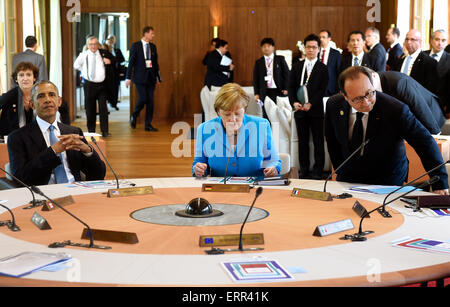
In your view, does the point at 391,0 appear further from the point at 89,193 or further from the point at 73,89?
the point at 89,193

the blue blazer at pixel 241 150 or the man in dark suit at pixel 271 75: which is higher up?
the man in dark suit at pixel 271 75

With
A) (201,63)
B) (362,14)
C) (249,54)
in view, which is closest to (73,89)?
(201,63)

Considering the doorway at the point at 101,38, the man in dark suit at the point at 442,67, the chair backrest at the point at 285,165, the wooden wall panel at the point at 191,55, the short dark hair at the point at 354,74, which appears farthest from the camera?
the doorway at the point at 101,38

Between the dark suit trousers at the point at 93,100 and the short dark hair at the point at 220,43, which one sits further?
the short dark hair at the point at 220,43

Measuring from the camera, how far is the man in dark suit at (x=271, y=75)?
31.4ft

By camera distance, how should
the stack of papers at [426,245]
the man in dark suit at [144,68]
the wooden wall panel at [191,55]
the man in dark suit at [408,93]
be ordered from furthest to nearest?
the wooden wall panel at [191,55], the man in dark suit at [144,68], the man in dark suit at [408,93], the stack of papers at [426,245]

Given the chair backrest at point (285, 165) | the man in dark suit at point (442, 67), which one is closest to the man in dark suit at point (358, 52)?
the man in dark suit at point (442, 67)

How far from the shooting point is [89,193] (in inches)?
135

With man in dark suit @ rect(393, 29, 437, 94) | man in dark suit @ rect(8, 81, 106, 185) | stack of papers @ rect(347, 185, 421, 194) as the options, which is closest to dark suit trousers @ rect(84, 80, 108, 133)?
man in dark suit @ rect(393, 29, 437, 94)

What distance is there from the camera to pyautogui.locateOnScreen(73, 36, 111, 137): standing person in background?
10641 millimetres

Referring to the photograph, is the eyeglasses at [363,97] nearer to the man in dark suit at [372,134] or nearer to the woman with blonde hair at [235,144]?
the man in dark suit at [372,134]

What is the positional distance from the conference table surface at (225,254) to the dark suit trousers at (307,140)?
4.17 metres

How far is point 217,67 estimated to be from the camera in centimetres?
1262

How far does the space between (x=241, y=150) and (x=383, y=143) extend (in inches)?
34.8
